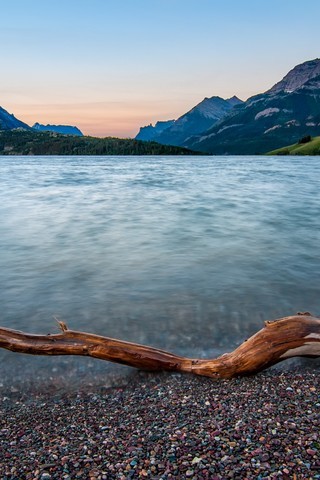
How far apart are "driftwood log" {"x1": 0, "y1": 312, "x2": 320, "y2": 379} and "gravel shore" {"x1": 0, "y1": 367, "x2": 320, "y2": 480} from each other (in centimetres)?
23

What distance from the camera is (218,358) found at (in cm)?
768

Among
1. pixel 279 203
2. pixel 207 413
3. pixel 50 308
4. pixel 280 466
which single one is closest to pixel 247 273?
pixel 50 308

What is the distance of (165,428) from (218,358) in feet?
7.50

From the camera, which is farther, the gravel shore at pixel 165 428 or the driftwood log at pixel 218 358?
the driftwood log at pixel 218 358

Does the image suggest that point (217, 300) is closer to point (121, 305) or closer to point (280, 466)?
point (121, 305)

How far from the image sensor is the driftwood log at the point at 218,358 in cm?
745

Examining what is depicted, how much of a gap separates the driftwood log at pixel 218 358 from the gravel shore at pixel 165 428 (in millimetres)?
232

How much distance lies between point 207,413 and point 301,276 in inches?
385

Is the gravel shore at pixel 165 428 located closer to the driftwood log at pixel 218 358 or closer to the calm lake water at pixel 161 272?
the driftwood log at pixel 218 358

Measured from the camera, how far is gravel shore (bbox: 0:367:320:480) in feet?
15.6

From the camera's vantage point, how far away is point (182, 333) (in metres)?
9.74

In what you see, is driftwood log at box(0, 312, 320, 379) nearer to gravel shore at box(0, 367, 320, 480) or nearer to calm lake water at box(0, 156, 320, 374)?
gravel shore at box(0, 367, 320, 480)

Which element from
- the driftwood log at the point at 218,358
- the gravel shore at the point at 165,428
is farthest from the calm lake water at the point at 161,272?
the gravel shore at the point at 165,428

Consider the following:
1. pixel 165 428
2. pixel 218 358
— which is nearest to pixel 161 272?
pixel 218 358
